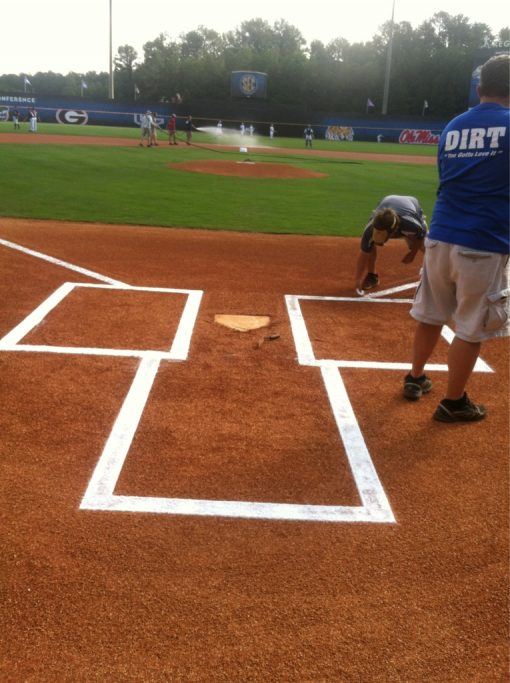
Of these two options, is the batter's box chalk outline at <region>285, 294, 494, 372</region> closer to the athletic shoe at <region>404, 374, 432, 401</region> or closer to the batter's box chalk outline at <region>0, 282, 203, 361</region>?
the athletic shoe at <region>404, 374, 432, 401</region>

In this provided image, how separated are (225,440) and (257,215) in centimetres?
908

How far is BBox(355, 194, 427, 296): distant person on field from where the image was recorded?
230 inches

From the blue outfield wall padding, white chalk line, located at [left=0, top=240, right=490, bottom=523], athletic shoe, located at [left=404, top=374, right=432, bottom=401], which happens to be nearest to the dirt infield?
the blue outfield wall padding

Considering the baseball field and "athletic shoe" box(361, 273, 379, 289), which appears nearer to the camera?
the baseball field

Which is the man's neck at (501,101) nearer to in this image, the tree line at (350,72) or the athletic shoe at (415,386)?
the athletic shoe at (415,386)

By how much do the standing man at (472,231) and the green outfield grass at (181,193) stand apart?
6.95 metres

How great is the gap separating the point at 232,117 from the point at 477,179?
52695 millimetres

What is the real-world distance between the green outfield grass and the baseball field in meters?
4.21

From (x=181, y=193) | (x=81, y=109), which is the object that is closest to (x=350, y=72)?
(x=81, y=109)

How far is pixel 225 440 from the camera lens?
3.68 meters

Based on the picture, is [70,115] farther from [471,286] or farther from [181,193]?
[471,286]

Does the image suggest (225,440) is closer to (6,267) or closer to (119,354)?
(119,354)

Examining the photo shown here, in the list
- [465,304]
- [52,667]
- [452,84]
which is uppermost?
[452,84]

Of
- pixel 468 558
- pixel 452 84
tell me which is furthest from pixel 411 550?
pixel 452 84
